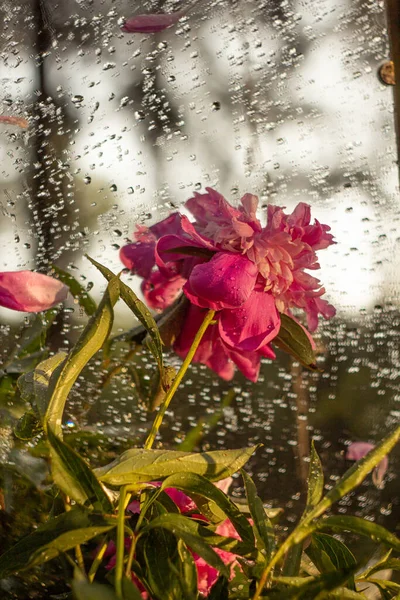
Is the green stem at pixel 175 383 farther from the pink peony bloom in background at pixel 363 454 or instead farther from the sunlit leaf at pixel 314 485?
the pink peony bloom in background at pixel 363 454

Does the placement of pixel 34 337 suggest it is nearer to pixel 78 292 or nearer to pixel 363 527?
pixel 78 292

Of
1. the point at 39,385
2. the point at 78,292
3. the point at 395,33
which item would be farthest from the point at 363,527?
the point at 395,33

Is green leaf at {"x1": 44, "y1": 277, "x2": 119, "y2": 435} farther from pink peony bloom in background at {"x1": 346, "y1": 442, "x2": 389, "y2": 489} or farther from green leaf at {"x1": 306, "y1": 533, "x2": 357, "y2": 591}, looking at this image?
pink peony bloom in background at {"x1": 346, "y1": 442, "x2": 389, "y2": 489}

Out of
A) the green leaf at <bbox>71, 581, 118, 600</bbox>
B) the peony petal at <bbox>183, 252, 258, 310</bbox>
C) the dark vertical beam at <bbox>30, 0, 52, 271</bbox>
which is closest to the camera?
the green leaf at <bbox>71, 581, 118, 600</bbox>

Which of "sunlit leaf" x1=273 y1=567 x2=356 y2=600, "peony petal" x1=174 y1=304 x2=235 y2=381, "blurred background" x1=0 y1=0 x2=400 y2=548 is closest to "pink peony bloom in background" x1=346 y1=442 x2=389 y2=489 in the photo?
"blurred background" x1=0 y1=0 x2=400 y2=548

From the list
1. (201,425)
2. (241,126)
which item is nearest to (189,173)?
(241,126)

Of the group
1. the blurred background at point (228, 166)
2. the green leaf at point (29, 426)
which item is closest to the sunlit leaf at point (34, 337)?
the blurred background at point (228, 166)

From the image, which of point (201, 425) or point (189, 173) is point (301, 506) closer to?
point (201, 425)
